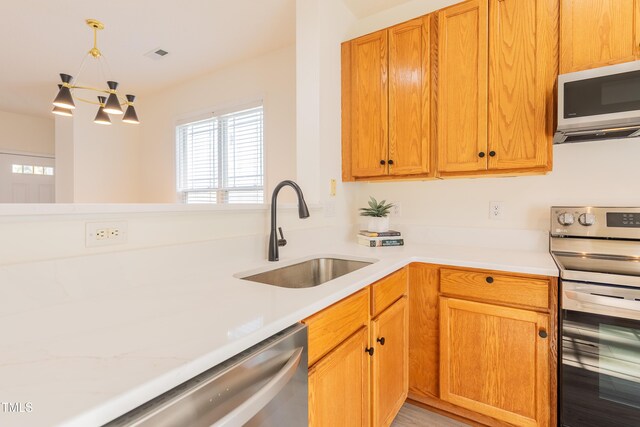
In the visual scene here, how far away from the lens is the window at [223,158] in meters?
3.13

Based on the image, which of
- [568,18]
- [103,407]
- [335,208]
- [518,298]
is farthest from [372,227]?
[103,407]

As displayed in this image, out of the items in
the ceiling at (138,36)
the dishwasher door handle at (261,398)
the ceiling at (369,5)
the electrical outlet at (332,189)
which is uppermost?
the ceiling at (138,36)

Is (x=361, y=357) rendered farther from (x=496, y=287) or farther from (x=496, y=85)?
(x=496, y=85)

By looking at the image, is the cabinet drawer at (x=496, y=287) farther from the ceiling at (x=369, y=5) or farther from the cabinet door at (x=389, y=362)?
the ceiling at (x=369, y=5)

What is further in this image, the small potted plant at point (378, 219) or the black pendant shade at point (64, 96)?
the black pendant shade at point (64, 96)

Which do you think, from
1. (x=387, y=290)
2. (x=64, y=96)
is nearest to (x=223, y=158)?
(x=64, y=96)

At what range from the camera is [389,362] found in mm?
1430

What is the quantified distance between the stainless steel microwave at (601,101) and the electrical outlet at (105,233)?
1.85m

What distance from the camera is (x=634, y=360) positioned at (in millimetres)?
1162

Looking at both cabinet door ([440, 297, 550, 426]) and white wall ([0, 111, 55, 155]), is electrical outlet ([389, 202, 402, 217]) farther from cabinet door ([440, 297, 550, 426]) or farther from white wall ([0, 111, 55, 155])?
white wall ([0, 111, 55, 155])

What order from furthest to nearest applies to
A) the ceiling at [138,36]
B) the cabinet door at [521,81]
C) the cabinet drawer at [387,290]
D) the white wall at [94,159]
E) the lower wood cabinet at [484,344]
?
1. the white wall at [94,159]
2. the ceiling at [138,36]
3. the cabinet door at [521,81]
4. the lower wood cabinet at [484,344]
5. the cabinet drawer at [387,290]

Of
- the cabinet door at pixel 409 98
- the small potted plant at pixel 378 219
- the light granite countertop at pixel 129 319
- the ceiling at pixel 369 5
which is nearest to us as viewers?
the light granite countertop at pixel 129 319

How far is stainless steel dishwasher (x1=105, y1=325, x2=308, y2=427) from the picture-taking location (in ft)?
1.68

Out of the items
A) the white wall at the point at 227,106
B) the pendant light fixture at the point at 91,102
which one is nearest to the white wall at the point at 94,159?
the white wall at the point at 227,106
